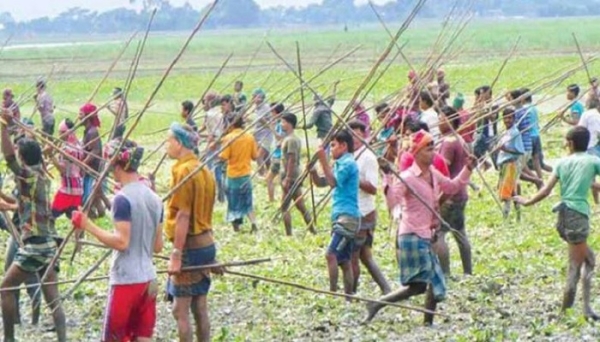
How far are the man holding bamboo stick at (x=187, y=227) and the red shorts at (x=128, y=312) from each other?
1.88 feet

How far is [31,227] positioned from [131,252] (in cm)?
187

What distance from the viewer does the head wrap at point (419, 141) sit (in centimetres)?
1204

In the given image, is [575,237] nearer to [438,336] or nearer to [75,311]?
[438,336]

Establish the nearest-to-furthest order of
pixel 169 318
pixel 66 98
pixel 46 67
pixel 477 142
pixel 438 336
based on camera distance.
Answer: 1. pixel 438 336
2. pixel 169 318
3. pixel 477 142
4. pixel 66 98
5. pixel 46 67

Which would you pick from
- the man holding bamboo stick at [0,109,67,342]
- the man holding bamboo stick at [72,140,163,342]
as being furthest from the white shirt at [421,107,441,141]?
the man holding bamboo stick at [72,140,163,342]

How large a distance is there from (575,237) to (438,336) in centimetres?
136

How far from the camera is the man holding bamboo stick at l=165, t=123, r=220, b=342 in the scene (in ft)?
35.4

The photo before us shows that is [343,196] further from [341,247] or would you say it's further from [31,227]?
[31,227]

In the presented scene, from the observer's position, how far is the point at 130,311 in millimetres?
10211

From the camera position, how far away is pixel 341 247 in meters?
13.5

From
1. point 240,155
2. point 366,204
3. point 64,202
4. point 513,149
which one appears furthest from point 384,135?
point 366,204

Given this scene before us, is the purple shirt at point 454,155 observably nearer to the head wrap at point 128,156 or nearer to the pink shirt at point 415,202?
the pink shirt at point 415,202

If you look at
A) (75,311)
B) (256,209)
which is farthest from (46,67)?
(75,311)

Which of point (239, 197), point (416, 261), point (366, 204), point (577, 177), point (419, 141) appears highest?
point (419, 141)
